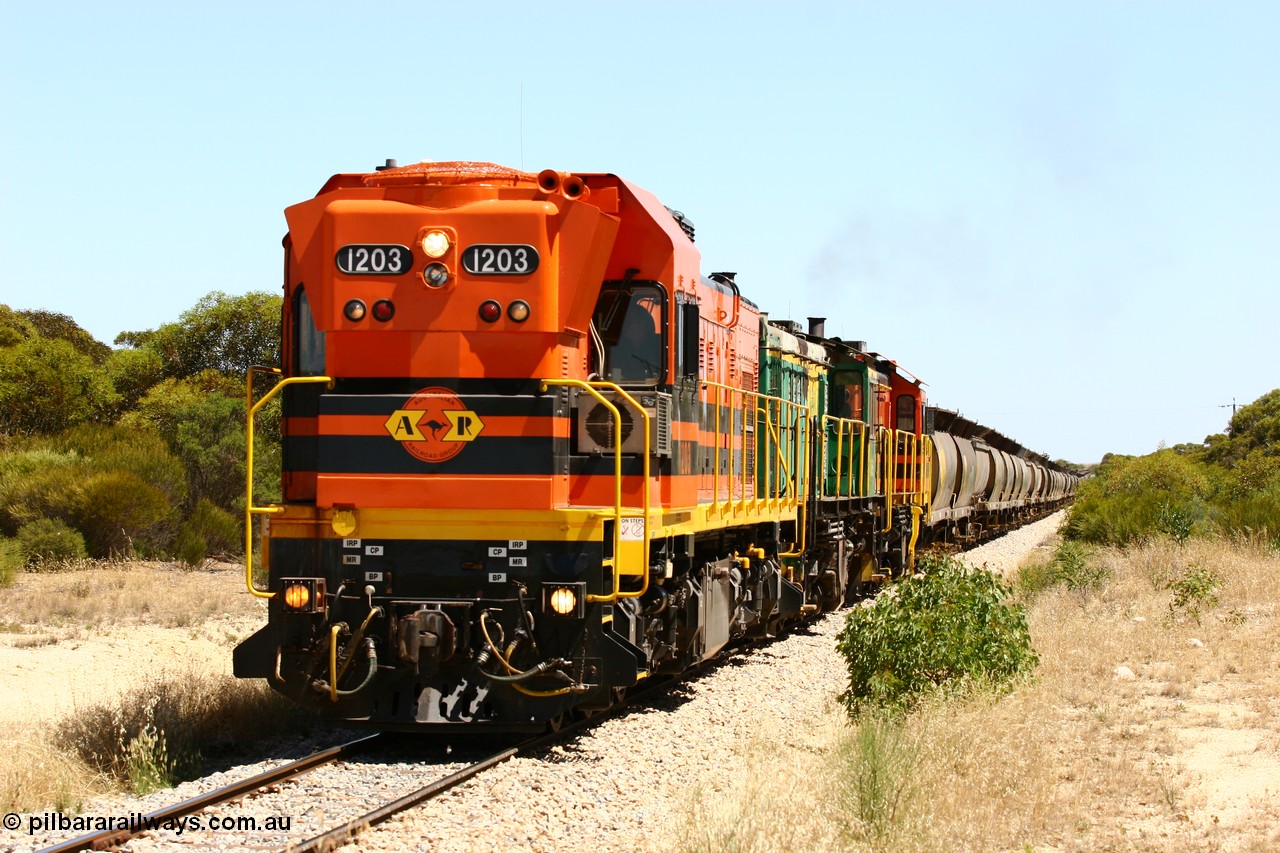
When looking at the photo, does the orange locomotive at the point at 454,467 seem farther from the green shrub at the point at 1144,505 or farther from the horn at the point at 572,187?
the green shrub at the point at 1144,505

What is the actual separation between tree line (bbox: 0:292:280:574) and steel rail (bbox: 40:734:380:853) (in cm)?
1431

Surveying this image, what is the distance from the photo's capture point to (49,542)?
930 inches

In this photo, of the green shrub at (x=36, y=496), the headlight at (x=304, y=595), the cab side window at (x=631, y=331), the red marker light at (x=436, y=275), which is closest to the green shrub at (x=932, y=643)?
the cab side window at (x=631, y=331)

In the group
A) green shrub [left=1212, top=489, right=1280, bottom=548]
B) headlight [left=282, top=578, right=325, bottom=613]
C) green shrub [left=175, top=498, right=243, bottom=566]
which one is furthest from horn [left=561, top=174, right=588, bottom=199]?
green shrub [left=1212, top=489, right=1280, bottom=548]

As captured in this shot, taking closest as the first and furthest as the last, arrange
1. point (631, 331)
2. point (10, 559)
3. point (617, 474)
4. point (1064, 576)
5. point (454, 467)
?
point (617, 474) → point (454, 467) → point (631, 331) → point (1064, 576) → point (10, 559)

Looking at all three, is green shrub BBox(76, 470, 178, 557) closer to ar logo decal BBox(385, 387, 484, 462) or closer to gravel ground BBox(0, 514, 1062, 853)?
gravel ground BBox(0, 514, 1062, 853)

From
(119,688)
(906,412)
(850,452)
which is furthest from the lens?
(906,412)

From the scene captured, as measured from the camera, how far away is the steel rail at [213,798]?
679cm

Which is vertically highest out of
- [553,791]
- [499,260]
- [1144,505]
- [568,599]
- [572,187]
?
[572,187]

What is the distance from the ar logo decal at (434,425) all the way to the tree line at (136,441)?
14.9 meters

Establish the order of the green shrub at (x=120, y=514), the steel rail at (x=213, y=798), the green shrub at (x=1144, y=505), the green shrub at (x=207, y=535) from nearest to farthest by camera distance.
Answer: the steel rail at (x=213, y=798) < the green shrub at (x=120, y=514) < the green shrub at (x=207, y=535) < the green shrub at (x=1144, y=505)

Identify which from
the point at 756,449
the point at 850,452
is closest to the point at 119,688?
the point at 756,449

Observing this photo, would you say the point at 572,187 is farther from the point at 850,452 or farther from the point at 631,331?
the point at 850,452

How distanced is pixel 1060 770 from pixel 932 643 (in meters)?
2.36
